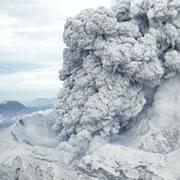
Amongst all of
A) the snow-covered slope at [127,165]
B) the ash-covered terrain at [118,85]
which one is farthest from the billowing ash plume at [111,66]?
the snow-covered slope at [127,165]

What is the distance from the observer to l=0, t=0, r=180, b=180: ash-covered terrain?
26.0m

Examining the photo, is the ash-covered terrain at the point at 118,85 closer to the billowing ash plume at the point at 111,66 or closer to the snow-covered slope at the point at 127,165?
the billowing ash plume at the point at 111,66

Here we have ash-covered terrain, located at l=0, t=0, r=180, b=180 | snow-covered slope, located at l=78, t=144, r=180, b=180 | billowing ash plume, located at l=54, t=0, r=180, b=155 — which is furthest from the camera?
billowing ash plume, located at l=54, t=0, r=180, b=155

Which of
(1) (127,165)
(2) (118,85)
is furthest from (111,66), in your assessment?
(1) (127,165)

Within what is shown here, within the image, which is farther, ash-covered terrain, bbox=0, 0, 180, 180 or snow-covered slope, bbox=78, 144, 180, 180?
ash-covered terrain, bbox=0, 0, 180, 180

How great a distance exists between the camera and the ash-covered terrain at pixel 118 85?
2600 cm

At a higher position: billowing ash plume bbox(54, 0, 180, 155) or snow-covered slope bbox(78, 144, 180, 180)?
billowing ash plume bbox(54, 0, 180, 155)

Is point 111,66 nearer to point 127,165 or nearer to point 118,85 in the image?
point 118,85

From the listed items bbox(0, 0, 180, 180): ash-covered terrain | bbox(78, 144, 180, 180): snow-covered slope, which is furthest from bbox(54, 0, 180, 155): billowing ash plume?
bbox(78, 144, 180, 180): snow-covered slope

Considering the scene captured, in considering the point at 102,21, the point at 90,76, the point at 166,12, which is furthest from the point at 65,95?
the point at 166,12

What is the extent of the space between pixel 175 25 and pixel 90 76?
5366mm

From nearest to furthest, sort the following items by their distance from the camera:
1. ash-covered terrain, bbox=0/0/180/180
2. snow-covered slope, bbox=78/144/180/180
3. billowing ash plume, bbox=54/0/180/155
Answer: snow-covered slope, bbox=78/144/180/180 < ash-covered terrain, bbox=0/0/180/180 < billowing ash plume, bbox=54/0/180/155

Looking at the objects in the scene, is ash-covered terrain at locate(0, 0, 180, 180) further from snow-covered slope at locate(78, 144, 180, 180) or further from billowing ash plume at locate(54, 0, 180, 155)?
snow-covered slope at locate(78, 144, 180, 180)

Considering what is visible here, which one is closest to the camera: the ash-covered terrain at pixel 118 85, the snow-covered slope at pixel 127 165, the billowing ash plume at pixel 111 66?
the snow-covered slope at pixel 127 165
